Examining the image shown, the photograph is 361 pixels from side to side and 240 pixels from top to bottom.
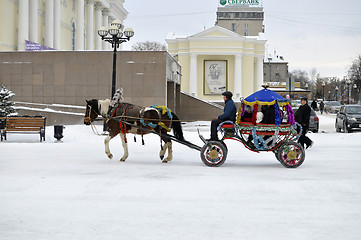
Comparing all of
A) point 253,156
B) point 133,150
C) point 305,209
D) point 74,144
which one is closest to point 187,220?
point 305,209

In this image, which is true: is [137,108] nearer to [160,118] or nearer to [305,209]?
Answer: [160,118]

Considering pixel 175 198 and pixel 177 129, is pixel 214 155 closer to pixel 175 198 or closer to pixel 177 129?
pixel 177 129

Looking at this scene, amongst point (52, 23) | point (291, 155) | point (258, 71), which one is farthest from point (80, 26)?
point (291, 155)

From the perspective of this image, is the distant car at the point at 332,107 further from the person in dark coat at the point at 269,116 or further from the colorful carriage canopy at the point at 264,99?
the person in dark coat at the point at 269,116

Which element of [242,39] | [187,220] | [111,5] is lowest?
[187,220]

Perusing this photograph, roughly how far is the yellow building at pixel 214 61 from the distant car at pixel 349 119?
95.9ft

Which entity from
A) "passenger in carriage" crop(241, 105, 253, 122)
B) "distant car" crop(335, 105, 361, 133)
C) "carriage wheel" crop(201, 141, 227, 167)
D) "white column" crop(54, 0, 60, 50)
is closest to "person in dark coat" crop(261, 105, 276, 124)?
"passenger in carriage" crop(241, 105, 253, 122)

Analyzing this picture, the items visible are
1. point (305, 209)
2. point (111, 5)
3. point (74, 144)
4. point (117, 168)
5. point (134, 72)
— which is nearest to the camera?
point (305, 209)

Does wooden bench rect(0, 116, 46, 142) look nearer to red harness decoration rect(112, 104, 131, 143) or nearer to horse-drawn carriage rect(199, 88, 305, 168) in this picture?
red harness decoration rect(112, 104, 131, 143)

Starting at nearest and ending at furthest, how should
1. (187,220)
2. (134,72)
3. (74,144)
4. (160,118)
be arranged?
1. (187,220)
2. (160,118)
3. (74,144)
4. (134,72)

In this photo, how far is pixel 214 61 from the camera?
60.6 meters

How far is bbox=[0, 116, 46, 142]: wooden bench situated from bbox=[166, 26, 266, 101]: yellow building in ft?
133

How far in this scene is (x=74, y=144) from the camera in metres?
18.2

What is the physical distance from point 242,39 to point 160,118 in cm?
4899
